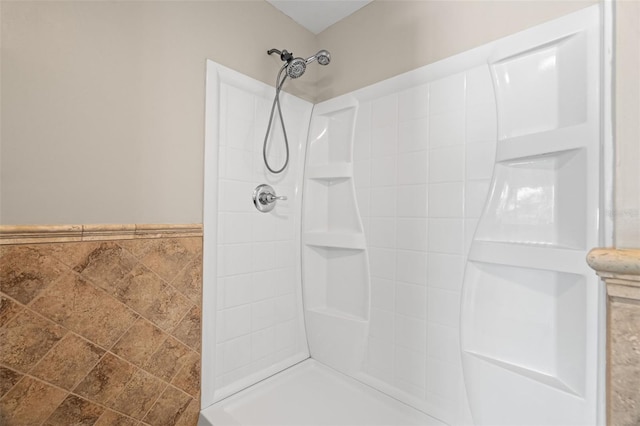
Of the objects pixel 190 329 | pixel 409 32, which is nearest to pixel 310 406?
pixel 190 329

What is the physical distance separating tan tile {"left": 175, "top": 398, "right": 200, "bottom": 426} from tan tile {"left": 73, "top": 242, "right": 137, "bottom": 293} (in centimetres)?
59

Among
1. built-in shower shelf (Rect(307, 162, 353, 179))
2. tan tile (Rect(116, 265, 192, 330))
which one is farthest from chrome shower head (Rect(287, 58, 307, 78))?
tan tile (Rect(116, 265, 192, 330))

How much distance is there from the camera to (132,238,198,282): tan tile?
3.51 ft

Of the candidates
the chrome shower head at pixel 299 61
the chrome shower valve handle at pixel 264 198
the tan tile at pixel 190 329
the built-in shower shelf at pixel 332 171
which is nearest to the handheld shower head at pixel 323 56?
the chrome shower head at pixel 299 61

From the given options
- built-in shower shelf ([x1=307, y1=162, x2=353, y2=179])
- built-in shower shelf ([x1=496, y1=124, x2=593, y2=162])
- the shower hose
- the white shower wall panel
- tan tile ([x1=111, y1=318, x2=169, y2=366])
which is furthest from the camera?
built-in shower shelf ([x1=307, y1=162, x2=353, y2=179])

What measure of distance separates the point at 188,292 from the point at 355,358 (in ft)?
2.88

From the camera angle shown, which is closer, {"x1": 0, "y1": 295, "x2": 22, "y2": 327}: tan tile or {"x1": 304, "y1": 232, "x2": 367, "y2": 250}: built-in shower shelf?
{"x1": 0, "y1": 295, "x2": 22, "y2": 327}: tan tile

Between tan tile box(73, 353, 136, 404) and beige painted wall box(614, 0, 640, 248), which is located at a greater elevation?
beige painted wall box(614, 0, 640, 248)

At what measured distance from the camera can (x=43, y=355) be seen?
847mm

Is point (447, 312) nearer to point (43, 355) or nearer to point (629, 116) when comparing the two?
point (629, 116)

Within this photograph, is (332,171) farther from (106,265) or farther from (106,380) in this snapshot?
(106,380)

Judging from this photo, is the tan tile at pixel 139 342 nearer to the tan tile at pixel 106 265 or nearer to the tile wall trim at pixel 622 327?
the tan tile at pixel 106 265

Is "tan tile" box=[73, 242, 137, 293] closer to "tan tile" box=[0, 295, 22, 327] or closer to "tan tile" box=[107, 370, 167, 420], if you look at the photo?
"tan tile" box=[0, 295, 22, 327]

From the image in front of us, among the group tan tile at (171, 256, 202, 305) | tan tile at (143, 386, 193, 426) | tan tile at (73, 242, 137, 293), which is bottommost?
tan tile at (143, 386, 193, 426)
